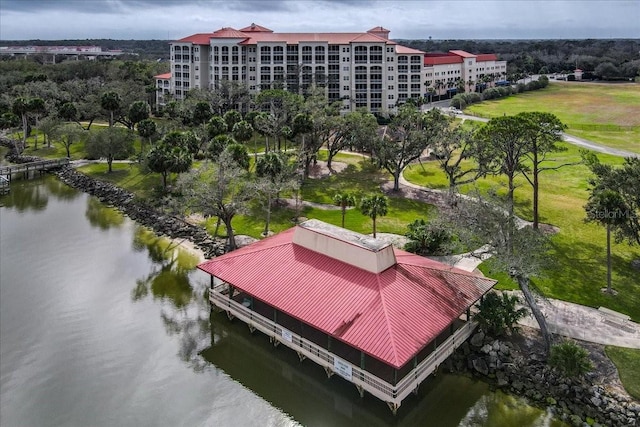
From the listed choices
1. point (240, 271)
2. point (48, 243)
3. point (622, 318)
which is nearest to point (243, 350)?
point (240, 271)

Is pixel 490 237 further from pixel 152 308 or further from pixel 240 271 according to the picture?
pixel 152 308

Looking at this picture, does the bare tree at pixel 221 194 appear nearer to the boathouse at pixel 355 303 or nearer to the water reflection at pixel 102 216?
the boathouse at pixel 355 303

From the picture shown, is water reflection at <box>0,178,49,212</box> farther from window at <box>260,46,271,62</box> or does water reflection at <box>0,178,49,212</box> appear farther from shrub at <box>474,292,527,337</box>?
window at <box>260,46,271,62</box>

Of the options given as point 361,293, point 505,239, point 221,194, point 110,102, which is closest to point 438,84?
point 110,102

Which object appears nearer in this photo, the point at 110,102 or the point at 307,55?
the point at 110,102

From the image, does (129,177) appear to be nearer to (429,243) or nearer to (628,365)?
(429,243)

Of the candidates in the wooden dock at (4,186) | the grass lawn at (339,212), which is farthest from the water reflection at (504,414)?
the wooden dock at (4,186)
